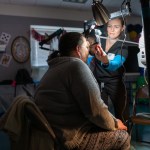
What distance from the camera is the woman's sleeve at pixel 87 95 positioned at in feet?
3.93

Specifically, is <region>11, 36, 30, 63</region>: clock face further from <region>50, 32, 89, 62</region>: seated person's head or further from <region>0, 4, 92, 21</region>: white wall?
<region>50, 32, 89, 62</region>: seated person's head

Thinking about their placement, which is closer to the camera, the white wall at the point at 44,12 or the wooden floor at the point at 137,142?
the wooden floor at the point at 137,142

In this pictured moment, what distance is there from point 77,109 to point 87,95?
122 millimetres

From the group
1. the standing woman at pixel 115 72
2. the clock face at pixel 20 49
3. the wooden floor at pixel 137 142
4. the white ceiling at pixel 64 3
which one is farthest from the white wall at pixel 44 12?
the standing woman at pixel 115 72

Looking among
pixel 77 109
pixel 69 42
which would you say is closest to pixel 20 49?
pixel 69 42

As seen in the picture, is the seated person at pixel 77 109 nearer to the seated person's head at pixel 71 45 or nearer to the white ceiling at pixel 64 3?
the seated person's head at pixel 71 45

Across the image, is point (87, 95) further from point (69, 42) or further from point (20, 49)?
point (20, 49)

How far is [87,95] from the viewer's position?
120 centimetres

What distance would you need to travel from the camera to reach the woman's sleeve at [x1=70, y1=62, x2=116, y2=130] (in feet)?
3.93

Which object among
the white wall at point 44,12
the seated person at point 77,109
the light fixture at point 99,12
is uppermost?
the white wall at point 44,12

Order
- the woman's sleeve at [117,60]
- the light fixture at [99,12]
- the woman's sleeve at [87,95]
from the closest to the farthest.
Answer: the woman's sleeve at [87,95]
the light fixture at [99,12]
the woman's sleeve at [117,60]

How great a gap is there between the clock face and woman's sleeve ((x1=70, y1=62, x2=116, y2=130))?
3164 millimetres

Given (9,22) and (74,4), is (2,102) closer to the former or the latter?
(9,22)

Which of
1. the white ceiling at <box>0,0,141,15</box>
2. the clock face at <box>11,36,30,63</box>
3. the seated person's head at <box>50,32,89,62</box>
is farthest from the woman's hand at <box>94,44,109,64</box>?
the clock face at <box>11,36,30,63</box>
